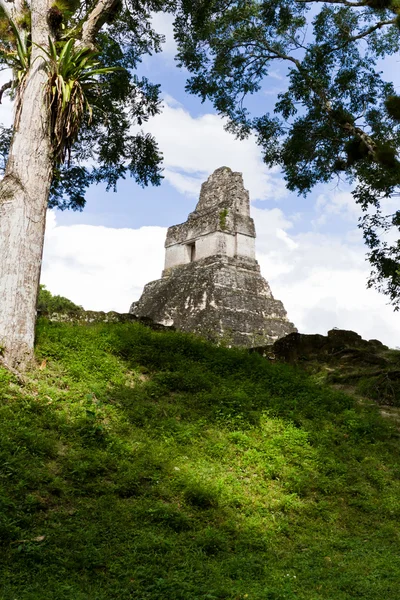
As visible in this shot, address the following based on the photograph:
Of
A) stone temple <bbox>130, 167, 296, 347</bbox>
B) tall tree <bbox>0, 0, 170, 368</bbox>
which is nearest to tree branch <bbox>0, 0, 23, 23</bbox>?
tall tree <bbox>0, 0, 170, 368</bbox>

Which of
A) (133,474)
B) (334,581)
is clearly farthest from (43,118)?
(334,581)

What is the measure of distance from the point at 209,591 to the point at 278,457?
2621 mm

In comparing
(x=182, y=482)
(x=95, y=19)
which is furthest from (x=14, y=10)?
(x=182, y=482)

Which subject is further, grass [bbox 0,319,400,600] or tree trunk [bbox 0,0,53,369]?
tree trunk [bbox 0,0,53,369]

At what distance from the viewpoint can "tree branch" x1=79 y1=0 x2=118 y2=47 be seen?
8164 millimetres

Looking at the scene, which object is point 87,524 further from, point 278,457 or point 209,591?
point 278,457

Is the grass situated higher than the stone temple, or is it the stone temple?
the stone temple

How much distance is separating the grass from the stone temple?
6.76 m

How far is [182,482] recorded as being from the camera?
Answer: 5172 millimetres

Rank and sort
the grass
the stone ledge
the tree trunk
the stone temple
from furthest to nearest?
the stone temple
the stone ledge
the tree trunk
the grass

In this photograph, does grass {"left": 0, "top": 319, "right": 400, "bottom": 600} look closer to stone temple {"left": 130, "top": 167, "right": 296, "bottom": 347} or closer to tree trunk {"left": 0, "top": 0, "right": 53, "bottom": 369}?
tree trunk {"left": 0, "top": 0, "right": 53, "bottom": 369}

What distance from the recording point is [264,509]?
529 cm

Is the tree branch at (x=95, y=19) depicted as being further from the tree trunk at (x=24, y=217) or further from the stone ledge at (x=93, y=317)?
the stone ledge at (x=93, y=317)

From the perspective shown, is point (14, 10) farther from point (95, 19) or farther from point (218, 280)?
point (218, 280)
